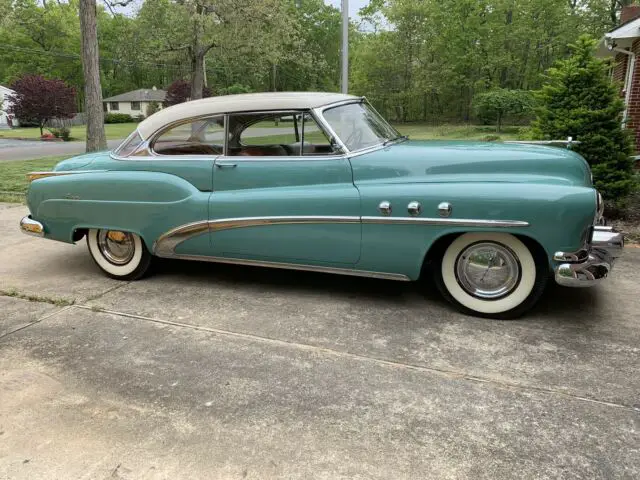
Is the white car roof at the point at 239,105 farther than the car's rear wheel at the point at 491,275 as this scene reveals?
Yes

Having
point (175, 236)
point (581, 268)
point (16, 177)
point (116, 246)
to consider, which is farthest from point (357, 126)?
point (16, 177)

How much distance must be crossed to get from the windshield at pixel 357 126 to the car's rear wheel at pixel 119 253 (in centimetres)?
208

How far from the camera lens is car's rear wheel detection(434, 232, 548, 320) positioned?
11.7ft

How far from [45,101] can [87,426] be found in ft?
136

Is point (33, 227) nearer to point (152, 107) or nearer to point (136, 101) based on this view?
point (152, 107)

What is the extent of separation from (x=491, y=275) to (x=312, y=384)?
160 centimetres

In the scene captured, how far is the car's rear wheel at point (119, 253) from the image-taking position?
4.68m

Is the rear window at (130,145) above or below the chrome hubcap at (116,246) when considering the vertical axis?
above

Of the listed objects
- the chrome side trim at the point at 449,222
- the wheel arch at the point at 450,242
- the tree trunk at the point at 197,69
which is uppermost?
the tree trunk at the point at 197,69

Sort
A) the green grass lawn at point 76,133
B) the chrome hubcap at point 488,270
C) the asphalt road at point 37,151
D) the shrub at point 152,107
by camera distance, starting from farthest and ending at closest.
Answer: the shrub at point 152,107, the green grass lawn at point 76,133, the asphalt road at point 37,151, the chrome hubcap at point 488,270

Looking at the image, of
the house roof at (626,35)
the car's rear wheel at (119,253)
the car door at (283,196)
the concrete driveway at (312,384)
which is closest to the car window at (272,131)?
the car door at (283,196)

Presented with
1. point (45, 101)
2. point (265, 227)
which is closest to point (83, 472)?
point (265, 227)

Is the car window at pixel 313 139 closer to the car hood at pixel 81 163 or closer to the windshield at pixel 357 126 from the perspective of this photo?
the windshield at pixel 357 126

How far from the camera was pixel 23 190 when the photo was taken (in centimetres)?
990
